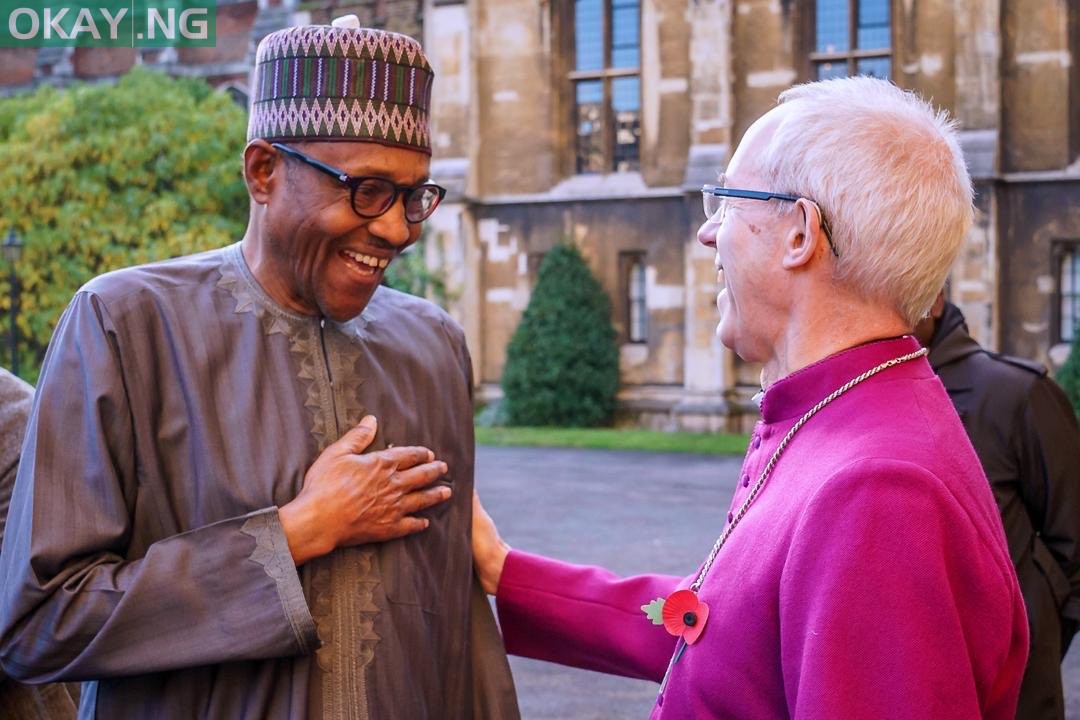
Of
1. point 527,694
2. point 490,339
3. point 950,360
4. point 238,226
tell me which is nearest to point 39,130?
point 238,226

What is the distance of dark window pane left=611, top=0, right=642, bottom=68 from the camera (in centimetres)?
2269

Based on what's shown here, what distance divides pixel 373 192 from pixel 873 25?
2023 centimetres

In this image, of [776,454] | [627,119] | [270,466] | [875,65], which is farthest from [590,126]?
[776,454]

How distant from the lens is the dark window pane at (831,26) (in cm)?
2138

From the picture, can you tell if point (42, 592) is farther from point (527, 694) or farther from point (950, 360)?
point (527, 694)

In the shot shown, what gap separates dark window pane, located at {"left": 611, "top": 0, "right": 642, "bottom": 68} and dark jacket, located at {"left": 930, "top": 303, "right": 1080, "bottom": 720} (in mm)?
18886

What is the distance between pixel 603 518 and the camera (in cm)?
1242

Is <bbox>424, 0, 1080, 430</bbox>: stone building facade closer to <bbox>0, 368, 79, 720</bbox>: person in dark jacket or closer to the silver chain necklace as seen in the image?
<bbox>0, 368, 79, 720</bbox>: person in dark jacket

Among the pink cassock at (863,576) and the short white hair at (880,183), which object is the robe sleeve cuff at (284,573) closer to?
the pink cassock at (863,576)

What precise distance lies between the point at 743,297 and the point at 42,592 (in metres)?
1.26

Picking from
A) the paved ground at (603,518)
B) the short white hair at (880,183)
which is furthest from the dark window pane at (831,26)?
the short white hair at (880,183)

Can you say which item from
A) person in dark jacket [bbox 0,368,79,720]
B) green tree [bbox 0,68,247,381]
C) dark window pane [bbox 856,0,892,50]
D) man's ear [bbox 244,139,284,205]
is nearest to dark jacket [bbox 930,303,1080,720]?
man's ear [bbox 244,139,284,205]

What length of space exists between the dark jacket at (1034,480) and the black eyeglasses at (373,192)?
2.46m

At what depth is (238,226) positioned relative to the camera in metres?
24.5
